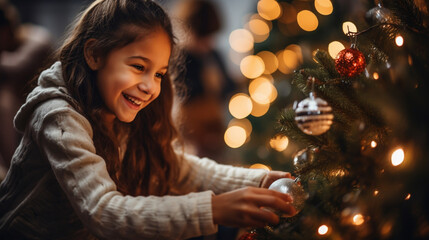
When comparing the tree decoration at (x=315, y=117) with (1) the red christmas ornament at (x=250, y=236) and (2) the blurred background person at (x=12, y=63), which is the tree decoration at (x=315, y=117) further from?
(2) the blurred background person at (x=12, y=63)

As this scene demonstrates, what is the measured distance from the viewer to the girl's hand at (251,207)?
0.64 metres

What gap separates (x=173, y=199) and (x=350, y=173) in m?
0.31

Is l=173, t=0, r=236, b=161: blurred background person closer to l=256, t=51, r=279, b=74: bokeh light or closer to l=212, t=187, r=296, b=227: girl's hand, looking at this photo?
l=256, t=51, r=279, b=74: bokeh light

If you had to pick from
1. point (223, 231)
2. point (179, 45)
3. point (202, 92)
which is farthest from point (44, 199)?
point (202, 92)

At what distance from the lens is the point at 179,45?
3.74 feet

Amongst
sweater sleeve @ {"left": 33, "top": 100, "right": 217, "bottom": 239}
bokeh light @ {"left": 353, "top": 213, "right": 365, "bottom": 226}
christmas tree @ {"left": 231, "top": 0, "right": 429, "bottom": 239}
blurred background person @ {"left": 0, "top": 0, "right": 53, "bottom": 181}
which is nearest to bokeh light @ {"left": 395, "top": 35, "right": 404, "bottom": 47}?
christmas tree @ {"left": 231, "top": 0, "right": 429, "bottom": 239}

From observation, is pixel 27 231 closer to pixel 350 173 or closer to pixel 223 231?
pixel 223 231

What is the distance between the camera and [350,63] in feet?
2.25

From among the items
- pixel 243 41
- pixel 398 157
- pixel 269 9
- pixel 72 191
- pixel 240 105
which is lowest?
pixel 72 191

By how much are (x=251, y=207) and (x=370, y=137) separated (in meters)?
0.24

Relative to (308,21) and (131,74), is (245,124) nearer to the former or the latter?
(308,21)

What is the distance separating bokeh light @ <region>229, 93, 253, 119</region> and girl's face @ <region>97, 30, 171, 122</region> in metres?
1.49

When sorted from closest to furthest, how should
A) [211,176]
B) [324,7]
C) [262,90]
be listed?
[211,176]
[324,7]
[262,90]

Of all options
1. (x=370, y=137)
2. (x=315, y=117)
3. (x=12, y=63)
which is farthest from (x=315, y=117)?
(x=12, y=63)
